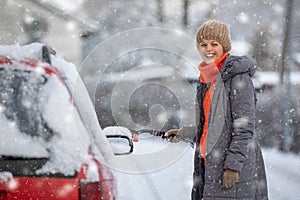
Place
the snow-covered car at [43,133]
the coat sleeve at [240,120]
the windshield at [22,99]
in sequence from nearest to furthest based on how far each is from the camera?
the snow-covered car at [43,133] < the windshield at [22,99] < the coat sleeve at [240,120]

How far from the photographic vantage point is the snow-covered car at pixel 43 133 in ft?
7.07

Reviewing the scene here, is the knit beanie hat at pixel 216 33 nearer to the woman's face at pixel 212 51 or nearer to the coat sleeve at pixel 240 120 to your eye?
the woman's face at pixel 212 51

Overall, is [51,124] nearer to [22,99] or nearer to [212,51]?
[22,99]

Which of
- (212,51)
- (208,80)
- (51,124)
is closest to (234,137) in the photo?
(208,80)

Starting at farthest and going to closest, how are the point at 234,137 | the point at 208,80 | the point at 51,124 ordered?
the point at 208,80 → the point at 234,137 → the point at 51,124

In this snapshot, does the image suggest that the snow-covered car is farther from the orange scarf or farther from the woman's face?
the woman's face

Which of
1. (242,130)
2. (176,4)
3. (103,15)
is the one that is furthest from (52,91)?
(103,15)

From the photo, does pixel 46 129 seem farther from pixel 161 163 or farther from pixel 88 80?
pixel 88 80

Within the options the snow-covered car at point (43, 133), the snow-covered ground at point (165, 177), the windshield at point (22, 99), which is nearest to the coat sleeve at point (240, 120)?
the snow-covered car at point (43, 133)

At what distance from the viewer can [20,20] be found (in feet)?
62.8

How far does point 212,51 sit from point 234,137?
551 millimetres

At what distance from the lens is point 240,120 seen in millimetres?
2668

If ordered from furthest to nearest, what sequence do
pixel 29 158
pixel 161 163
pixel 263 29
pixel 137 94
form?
pixel 137 94
pixel 263 29
pixel 161 163
pixel 29 158

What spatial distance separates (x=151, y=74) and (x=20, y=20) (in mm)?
6080
